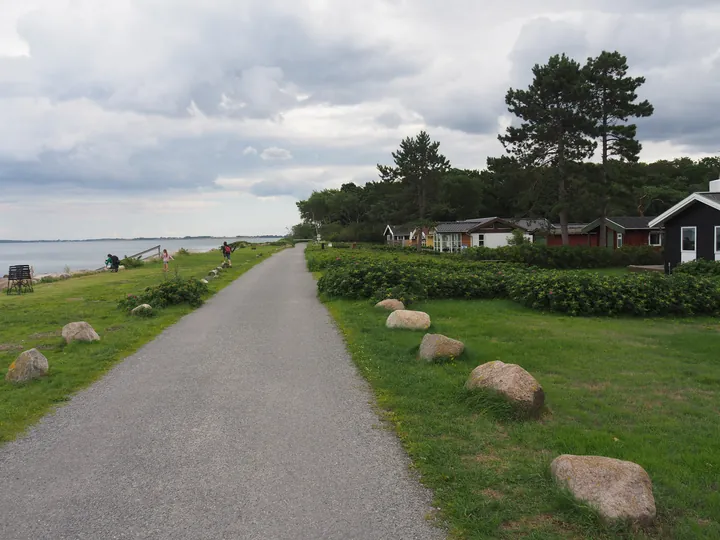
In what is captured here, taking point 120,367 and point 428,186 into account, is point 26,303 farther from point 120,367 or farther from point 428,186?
point 428,186

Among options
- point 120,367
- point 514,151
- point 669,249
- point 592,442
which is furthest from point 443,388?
point 514,151

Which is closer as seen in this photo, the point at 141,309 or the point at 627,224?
the point at 141,309

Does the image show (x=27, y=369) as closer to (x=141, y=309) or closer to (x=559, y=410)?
(x=141, y=309)

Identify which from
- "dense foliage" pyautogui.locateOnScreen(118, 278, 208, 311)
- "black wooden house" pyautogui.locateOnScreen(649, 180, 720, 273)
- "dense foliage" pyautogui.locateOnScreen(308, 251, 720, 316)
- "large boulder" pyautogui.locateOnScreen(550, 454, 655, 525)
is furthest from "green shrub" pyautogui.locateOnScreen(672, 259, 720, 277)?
"large boulder" pyautogui.locateOnScreen(550, 454, 655, 525)

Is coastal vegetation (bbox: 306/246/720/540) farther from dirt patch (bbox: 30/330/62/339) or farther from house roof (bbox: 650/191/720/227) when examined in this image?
house roof (bbox: 650/191/720/227)

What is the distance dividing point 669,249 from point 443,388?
963 inches

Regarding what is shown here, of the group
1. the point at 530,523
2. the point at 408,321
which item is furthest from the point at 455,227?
the point at 530,523

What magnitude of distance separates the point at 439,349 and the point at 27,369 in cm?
620

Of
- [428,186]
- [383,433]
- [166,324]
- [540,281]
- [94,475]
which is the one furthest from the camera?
→ [428,186]

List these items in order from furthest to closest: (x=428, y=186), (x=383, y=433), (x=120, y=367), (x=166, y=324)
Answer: (x=428, y=186) < (x=166, y=324) < (x=120, y=367) < (x=383, y=433)

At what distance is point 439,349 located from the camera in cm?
841

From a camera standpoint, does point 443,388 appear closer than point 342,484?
No

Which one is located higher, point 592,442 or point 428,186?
point 428,186

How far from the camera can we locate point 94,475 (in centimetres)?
466
